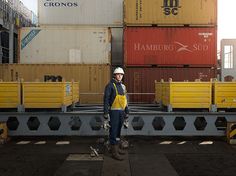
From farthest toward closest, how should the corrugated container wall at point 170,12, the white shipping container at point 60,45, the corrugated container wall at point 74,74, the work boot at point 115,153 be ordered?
1. the white shipping container at point 60,45
2. the corrugated container wall at point 170,12
3. the corrugated container wall at point 74,74
4. the work boot at point 115,153

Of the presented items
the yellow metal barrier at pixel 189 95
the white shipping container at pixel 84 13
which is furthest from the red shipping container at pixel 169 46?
the yellow metal barrier at pixel 189 95

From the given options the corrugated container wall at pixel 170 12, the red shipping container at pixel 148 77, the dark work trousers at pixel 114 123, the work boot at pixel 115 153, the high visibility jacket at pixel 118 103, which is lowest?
the work boot at pixel 115 153

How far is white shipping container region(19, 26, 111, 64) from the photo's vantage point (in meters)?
16.2

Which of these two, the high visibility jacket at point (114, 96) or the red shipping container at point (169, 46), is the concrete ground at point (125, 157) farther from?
the red shipping container at point (169, 46)

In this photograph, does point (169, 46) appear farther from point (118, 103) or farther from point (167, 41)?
point (118, 103)

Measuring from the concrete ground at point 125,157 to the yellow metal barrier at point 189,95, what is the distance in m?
1.20

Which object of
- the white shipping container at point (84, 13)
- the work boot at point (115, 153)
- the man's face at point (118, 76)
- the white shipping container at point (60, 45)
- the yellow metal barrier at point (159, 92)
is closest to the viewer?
the work boot at point (115, 153)

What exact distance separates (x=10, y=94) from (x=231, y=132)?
23.0 feet

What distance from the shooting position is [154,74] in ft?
50.0

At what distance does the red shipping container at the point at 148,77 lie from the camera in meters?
15.1

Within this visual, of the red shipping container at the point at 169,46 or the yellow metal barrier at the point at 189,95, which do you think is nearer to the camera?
the yellow metal barrier at the point at 189,95

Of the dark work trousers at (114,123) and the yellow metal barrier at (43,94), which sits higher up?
the yellow metal barrier at (43,94)

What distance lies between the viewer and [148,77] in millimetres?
15148

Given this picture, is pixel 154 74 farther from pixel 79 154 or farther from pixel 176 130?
pixel 79 154
